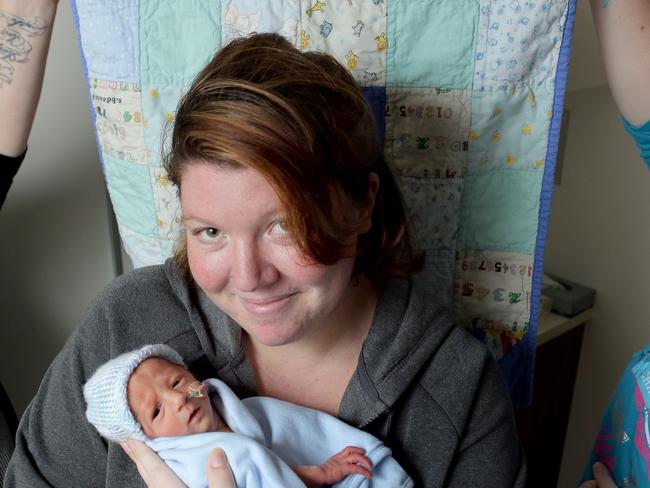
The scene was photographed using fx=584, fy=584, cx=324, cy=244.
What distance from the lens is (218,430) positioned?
92 centimetres

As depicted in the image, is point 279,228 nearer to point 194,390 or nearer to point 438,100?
point 194,390

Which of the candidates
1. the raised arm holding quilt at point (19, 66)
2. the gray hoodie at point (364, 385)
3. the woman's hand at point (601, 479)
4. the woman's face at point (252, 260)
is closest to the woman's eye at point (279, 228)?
the woman's face at point (252, 260)

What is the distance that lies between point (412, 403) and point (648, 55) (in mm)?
636

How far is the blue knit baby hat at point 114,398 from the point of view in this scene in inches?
33.4

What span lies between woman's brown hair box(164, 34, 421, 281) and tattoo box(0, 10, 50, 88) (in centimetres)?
39

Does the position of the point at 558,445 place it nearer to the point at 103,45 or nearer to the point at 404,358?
the point at 404,358

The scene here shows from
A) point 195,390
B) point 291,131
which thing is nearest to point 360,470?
point 195,390

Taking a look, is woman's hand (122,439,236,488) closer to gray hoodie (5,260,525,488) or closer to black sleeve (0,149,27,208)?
gray hoodie (5,260,525,488)

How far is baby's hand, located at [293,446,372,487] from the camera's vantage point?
2.85 feet

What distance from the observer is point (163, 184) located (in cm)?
118

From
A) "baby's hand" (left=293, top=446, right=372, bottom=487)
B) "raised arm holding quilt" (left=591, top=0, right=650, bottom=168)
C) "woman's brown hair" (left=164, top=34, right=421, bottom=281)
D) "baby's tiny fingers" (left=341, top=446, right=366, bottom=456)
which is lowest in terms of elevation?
"baby's hand" (left=293, top=446, right=372, bottom=487)

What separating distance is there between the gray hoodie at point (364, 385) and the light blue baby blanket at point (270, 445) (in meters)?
0.04

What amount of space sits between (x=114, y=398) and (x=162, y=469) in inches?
4.9

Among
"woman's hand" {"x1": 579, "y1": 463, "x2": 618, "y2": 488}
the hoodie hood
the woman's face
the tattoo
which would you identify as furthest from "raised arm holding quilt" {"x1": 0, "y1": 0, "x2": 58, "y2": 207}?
"woman's hand" {"x1": 579, "y1": 463, "x2": 618, "y2": 488}
